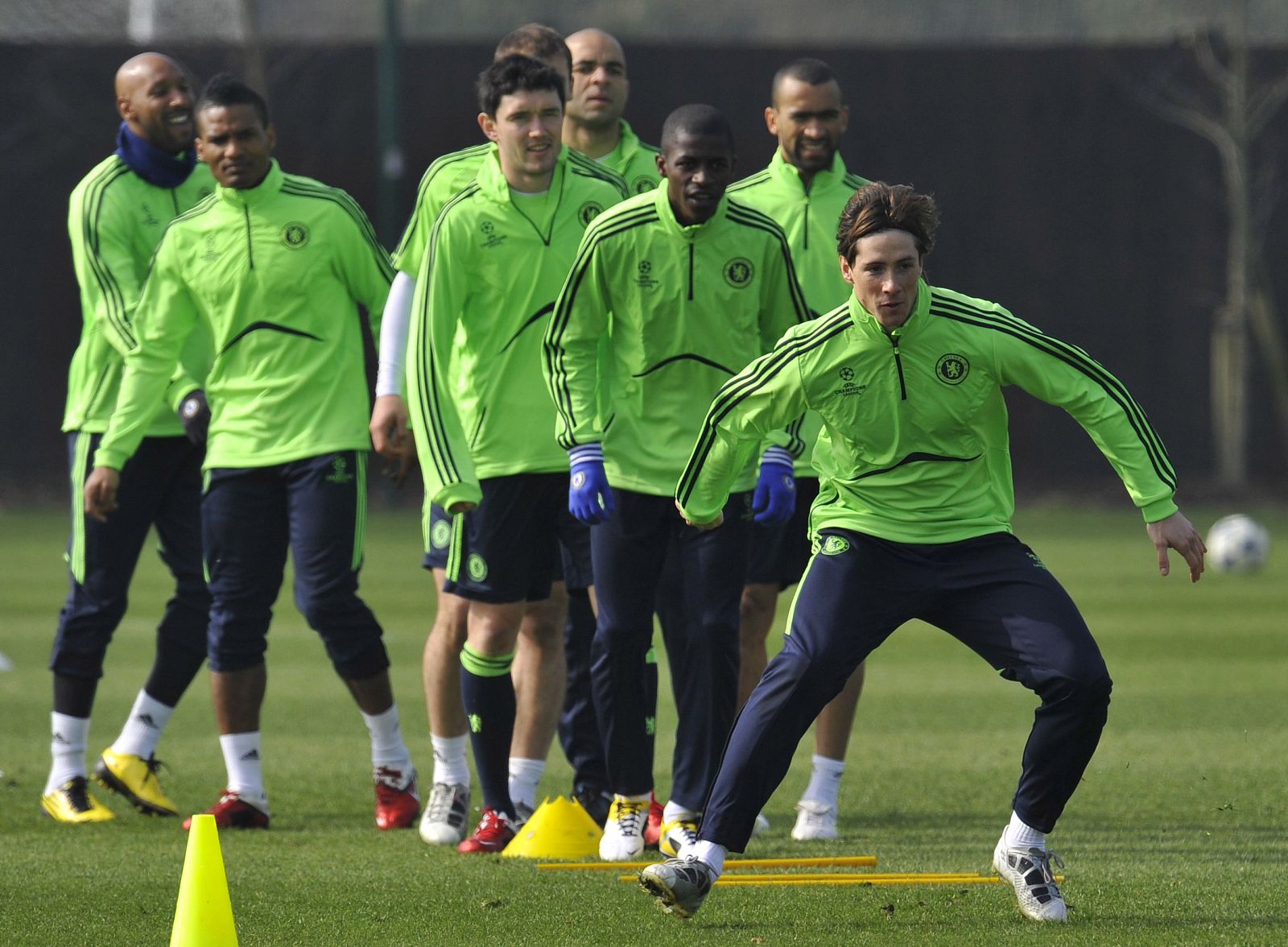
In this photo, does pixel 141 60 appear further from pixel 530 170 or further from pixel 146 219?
pixel 530 170

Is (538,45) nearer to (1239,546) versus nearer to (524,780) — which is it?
(524,780)

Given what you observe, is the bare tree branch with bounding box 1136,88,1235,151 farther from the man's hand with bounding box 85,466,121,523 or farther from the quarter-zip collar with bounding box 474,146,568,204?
the man's hand with bounding box 85,466,121,523

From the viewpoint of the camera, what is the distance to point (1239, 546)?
1692cm

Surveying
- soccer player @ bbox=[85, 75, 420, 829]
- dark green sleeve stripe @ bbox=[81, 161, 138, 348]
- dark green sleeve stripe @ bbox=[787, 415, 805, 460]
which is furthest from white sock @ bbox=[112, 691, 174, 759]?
dark green sleeve stripe @ bbox=[787, 415, 805, 460]

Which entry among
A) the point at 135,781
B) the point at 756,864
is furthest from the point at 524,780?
the point at 135,781

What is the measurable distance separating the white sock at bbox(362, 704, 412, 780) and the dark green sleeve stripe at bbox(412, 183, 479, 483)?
1186mm

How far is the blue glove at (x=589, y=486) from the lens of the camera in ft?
19.3

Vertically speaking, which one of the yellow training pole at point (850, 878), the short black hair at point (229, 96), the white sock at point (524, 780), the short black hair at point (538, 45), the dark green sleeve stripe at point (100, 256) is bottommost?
the white sock at point (524, 780)

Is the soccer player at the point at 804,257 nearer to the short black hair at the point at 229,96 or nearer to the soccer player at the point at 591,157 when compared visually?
the soccer player at the point at 591,157

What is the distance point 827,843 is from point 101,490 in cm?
277

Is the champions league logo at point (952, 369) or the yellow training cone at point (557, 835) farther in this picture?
the yellow training cone at point (557, 835)

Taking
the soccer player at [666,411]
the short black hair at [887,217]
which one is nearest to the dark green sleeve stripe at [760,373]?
the short black hair at [887,217]

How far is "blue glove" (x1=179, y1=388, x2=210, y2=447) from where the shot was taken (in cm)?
712

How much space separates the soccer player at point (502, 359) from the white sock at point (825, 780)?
103 cm
